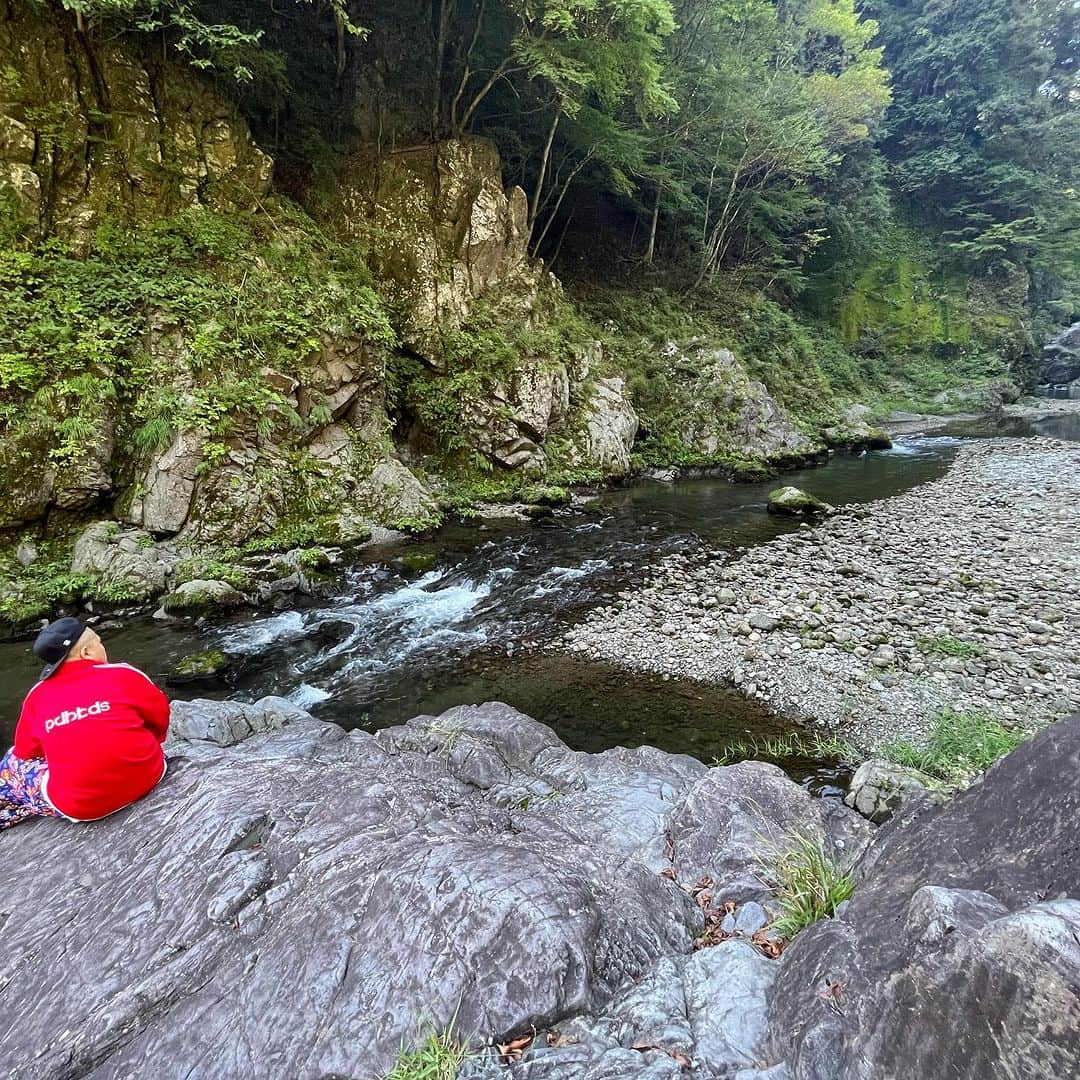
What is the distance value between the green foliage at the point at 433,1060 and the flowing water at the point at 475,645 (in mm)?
4353

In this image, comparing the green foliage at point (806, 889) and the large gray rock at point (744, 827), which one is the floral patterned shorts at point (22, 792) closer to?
the large gray rock at point (744, 827)

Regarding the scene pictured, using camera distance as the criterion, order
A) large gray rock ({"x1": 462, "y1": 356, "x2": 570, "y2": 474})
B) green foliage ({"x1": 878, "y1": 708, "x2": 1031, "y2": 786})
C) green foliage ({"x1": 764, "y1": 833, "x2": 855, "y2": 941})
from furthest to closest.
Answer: large gray rock ({"x1": 462, "y1": 356, "x2": 570, "y2": 474}), green foliage ({"x1": 878, "y1": 708, "x2": 1031, "y2": 786}), green foliage ({"x1": 764, "y1": 833, "x2": 855, "y2": 941})

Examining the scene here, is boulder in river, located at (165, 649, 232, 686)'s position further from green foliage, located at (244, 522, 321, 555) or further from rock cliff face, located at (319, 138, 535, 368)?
rock cliff face, located at (319, 138, 535, 368)

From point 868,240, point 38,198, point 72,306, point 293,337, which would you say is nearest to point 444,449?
point 293,337

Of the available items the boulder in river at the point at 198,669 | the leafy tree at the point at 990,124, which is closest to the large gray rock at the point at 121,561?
the boulder in river at the point at 198,669

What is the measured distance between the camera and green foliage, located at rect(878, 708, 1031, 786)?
4.81 metres

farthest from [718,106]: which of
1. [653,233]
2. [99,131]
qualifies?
[99,131]

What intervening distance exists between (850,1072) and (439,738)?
160 inches

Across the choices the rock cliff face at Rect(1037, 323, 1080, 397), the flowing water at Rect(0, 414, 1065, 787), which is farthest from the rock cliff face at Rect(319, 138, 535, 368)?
the rock cliff face at Rect(1037, 323, 1080, 397)

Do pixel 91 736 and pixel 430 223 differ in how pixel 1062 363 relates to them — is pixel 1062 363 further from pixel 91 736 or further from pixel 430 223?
pixel 91 736

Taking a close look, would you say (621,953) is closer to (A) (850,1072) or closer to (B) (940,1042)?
(A) (850,1072)

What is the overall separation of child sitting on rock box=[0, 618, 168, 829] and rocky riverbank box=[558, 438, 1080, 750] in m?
5.90

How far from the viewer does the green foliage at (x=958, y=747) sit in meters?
4.81

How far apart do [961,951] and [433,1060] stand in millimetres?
1742
